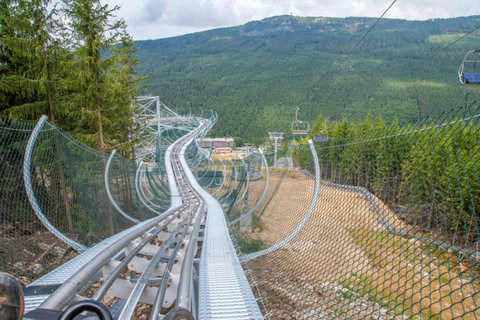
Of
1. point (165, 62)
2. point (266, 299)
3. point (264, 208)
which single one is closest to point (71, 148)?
point (266, 299)

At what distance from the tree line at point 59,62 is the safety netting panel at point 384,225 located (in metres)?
6.50

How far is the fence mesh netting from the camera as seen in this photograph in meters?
3.44

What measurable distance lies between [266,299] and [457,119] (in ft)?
10.9

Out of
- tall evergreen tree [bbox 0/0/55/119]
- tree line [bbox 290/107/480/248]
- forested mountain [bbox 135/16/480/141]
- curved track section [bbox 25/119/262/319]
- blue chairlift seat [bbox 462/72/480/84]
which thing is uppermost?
forested mountain [bbox 135/16/480/141]

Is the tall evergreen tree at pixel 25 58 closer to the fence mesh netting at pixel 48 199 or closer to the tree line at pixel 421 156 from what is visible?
the fence mesh netting at pixel 48 199

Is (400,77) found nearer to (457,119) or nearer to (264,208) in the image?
(264,208)

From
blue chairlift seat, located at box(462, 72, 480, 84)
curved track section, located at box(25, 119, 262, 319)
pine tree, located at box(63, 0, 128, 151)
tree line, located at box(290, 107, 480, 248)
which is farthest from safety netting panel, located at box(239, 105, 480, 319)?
pine tree, located at box(63, 0, 128, 151)

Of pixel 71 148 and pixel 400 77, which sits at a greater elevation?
pixel 400 77

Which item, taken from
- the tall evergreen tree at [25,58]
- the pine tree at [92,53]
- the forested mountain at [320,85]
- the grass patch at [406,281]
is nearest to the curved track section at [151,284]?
the grass patch at [406,281]

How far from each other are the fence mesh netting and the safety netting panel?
2.77 meters

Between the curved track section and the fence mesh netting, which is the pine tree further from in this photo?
the curved track section

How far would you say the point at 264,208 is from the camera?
32.6 ft

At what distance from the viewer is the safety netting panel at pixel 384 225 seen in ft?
6.95

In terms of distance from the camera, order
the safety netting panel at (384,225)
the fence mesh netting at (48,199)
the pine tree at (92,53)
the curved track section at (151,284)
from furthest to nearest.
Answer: the pine tree at (92,53) → the fence mesh netting at (48,199) → the safety netting panel at (384,225) → the curved track section at (151,284)
